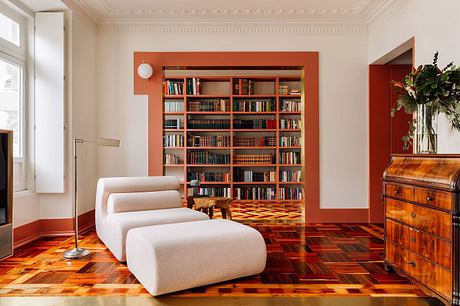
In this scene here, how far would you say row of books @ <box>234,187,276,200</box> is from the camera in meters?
7.55

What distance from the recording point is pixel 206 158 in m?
7.49

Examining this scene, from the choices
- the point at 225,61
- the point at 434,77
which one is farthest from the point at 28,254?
the point at 434,77

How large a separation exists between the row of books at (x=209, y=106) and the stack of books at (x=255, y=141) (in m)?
0.67

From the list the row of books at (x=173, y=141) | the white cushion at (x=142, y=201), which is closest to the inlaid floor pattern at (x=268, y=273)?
the white cushion at (x=142, y=201)

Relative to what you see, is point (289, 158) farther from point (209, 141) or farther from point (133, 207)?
point (133, 207)

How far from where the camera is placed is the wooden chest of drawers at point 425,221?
2.18 metres

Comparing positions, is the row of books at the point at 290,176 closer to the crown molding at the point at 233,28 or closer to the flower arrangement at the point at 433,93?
the crown molding at the point at 233,28

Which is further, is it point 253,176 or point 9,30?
point 253,176

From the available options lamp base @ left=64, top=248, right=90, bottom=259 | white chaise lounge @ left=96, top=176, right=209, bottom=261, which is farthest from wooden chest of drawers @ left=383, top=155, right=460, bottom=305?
lamp base @ left=64, top=248, right=90, bottom=259

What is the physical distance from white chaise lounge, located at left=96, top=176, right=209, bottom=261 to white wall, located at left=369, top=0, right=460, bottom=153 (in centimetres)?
Result: 225

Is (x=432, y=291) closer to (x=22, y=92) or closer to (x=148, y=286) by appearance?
(x=148, y=286)

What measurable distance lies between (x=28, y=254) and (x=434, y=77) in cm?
379

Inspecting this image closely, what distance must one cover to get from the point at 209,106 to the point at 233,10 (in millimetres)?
2963

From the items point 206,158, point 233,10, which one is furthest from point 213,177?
point 233,10
